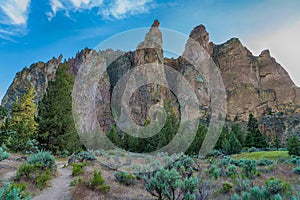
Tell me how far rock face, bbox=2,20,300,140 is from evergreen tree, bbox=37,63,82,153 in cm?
6662

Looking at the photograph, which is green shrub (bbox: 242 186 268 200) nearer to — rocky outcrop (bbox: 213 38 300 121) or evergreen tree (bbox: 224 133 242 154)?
evergreen tree (bbox: 224 133 242 154)

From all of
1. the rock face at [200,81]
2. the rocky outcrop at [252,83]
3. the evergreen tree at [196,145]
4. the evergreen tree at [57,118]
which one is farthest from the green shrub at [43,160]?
the rocky outcrop at [252,83]

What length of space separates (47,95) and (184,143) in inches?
773

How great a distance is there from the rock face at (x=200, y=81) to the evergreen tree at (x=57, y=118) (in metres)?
66.6

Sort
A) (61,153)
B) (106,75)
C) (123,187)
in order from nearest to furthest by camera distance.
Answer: (123,187)
(61,153)
(106,75)

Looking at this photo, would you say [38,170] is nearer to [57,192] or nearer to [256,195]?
[57,192]

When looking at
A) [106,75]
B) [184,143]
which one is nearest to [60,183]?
[184,143]

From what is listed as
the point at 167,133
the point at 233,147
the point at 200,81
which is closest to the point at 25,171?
the point at 167,133

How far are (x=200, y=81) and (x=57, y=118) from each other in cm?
9112

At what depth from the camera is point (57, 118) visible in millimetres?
20281

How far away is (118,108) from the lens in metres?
75.5

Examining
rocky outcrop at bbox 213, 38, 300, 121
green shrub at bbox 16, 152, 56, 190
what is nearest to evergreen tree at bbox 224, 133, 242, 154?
green shrub at bbox 16, 152, 56, 190

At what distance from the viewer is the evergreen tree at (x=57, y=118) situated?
64.8 ft

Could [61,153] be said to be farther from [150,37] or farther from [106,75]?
[150,37]
